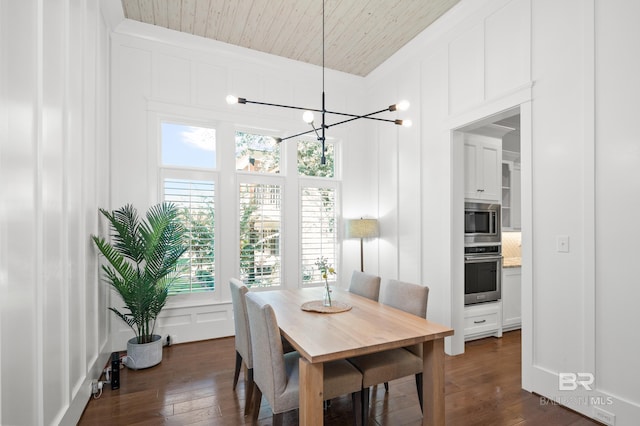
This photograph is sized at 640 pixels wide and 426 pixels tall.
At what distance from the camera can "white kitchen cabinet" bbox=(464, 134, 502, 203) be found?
13.0 feet

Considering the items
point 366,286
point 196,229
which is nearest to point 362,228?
point 366,286

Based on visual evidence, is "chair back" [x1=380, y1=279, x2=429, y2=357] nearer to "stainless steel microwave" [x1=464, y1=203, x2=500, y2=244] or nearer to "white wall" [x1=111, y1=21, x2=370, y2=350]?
"stainless steel microwave" [x1=464, y1=203, x2=500, y2=244]

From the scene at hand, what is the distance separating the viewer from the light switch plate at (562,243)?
2.48m

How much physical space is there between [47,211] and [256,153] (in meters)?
2.79

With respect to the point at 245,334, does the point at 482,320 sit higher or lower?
lower

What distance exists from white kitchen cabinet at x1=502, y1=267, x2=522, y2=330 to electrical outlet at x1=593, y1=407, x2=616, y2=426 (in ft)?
6.52

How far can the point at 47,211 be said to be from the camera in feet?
5.84

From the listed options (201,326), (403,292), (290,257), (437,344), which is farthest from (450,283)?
(201,326)

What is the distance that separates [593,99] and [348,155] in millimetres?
2939

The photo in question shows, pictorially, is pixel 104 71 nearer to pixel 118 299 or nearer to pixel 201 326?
pixel 118 299

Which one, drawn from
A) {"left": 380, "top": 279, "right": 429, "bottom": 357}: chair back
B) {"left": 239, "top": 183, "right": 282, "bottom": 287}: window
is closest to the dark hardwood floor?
Result: {"left": 380, "top": 279, "right": 429, "bottom": 357}: chair back

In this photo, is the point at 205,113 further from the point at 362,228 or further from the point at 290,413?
the point at 290,413

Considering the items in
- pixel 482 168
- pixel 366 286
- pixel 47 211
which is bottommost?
pixel 366 286

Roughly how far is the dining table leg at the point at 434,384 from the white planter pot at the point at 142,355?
2.49 meters
